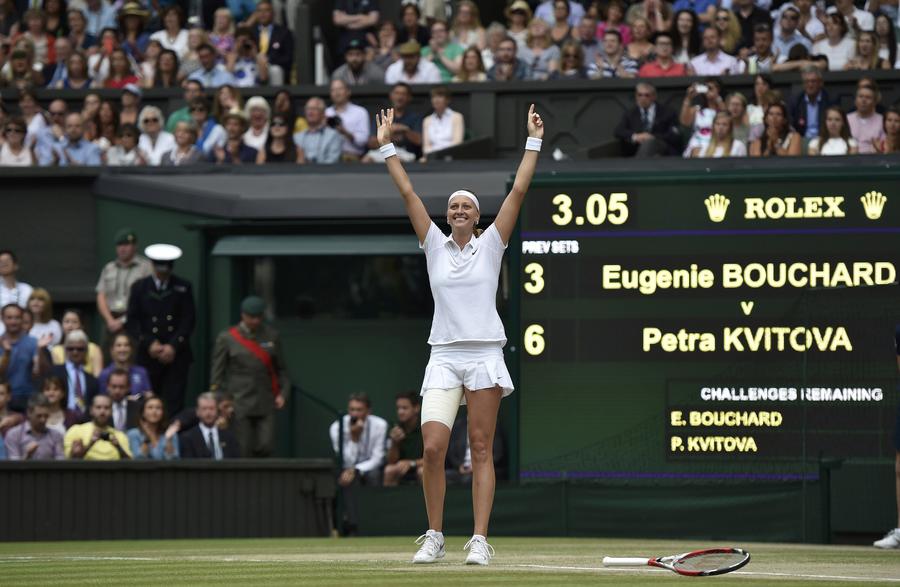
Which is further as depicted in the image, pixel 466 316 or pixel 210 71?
pixel 210 71

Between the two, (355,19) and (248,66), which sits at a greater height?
(355,19)

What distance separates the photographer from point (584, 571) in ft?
29.1

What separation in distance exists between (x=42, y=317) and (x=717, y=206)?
743 centimetres

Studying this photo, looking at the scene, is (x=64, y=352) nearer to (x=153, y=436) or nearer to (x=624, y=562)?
(x=153, y=436)

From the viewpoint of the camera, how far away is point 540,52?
20.3m

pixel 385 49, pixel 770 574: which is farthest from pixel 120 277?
pixel 770 574

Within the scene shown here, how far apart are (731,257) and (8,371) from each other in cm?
749

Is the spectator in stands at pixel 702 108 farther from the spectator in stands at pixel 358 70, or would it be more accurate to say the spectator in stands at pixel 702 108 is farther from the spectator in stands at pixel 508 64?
the spectator in stands at pixel 358 70

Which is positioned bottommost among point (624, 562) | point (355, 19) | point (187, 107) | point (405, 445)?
point (405, 445)

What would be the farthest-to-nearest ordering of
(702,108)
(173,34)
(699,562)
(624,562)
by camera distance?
(173,34) < (702,108) < (699,562) < (624,562)

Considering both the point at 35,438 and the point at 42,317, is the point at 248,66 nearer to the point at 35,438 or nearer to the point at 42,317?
the point at 42,317

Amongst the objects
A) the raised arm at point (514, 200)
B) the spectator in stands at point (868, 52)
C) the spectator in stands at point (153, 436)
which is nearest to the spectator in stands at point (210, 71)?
the spectator in stands at point (153, 436)

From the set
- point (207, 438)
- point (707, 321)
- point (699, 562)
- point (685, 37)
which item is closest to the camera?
point (699, 562)

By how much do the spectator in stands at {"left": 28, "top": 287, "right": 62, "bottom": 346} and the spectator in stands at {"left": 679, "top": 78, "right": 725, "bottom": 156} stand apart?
6871 mm
